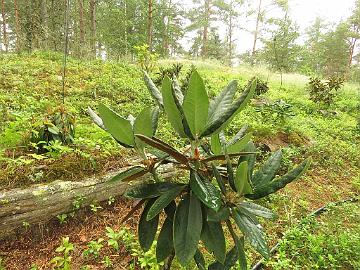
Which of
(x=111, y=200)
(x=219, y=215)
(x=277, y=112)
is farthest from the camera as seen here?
(x=277, y=112)

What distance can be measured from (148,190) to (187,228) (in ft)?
0.59

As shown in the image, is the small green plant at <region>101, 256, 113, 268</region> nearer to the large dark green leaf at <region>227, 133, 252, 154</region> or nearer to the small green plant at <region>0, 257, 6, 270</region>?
the small green plant at <region>0, 257, 6, 270</region>

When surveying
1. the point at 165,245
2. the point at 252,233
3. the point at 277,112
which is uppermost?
the point at 252,233

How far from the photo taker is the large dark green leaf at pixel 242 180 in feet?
2.44

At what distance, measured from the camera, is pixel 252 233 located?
2.79 ft

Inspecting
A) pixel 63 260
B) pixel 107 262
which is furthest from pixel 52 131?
pixel 107 262

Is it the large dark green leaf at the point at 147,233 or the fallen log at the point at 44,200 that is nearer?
the large dark green leaf at the point at 147,233

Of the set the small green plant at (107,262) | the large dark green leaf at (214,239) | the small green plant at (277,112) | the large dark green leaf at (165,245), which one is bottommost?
the small green plant at (107,262)

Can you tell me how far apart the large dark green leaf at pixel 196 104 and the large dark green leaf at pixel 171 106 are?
5 cm

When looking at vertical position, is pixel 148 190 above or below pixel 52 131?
above

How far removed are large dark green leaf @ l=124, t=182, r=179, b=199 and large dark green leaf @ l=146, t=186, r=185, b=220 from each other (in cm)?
3

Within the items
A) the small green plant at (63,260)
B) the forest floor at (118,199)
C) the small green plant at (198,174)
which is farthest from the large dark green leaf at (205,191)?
the small green plant at (63,260)

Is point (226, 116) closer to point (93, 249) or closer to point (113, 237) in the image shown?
point (113, 237)

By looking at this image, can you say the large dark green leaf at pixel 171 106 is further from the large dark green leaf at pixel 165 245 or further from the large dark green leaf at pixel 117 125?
the large dark green leaf at pixel 165 245
